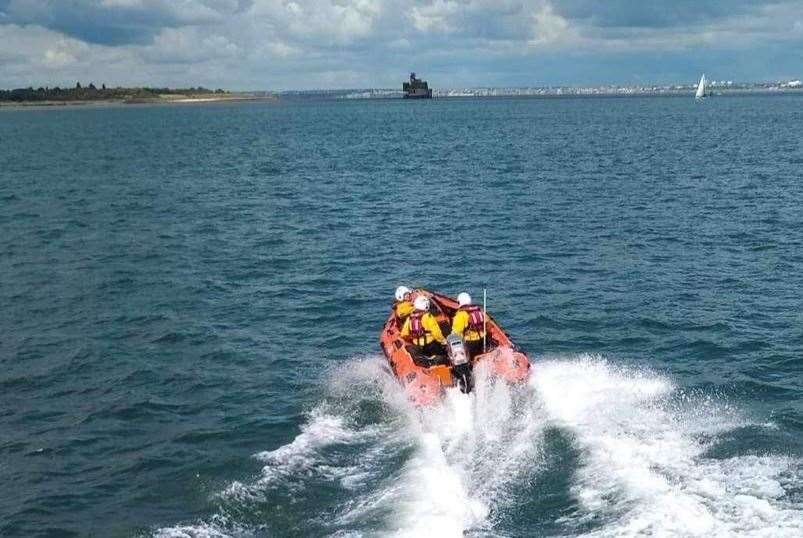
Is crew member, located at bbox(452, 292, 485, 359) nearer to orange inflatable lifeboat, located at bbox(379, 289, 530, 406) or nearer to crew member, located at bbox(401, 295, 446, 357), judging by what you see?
orange inflatable lifeboat, located at bbox(379, 289, 530, 406)

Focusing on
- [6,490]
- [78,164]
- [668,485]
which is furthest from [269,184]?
[668,485]

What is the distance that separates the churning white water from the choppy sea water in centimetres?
6

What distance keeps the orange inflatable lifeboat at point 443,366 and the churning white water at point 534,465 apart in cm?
31

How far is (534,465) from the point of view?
15.4 meters

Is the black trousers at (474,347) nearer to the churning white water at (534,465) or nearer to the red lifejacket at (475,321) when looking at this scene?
the red lifejacket at (475,321)

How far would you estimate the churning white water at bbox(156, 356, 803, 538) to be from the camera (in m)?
13.3

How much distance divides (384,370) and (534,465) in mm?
6933

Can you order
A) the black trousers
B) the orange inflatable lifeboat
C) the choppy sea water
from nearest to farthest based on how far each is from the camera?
the choppy sea water, the orange inflatable lifeboat, the black trousers

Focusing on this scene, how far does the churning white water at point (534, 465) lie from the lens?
43.6 ft

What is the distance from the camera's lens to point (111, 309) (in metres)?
27.6

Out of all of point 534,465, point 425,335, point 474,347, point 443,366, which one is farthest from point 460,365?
point 534,465

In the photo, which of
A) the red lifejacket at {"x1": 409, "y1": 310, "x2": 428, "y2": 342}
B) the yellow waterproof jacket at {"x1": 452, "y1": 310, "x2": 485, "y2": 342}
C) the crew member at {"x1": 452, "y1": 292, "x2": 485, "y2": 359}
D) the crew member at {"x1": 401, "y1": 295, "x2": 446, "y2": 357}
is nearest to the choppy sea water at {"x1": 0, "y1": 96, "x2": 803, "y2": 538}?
the crew member at {"x1": 401, "y1": 295, "x2": 446, "y2": 357}

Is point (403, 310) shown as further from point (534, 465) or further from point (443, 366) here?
point (534, 465)

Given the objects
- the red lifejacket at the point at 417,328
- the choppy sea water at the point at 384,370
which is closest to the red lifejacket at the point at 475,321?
the red lifejacket at the point at 417,328
